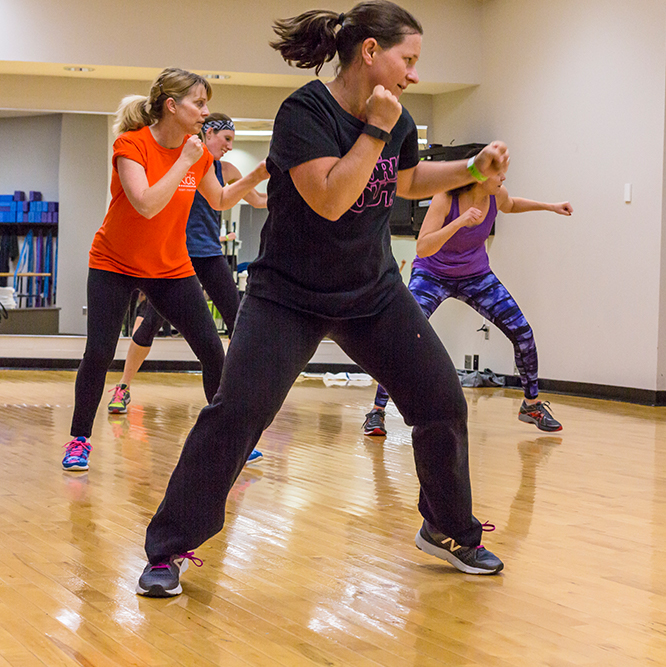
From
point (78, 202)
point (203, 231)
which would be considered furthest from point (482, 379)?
point (78, 202)

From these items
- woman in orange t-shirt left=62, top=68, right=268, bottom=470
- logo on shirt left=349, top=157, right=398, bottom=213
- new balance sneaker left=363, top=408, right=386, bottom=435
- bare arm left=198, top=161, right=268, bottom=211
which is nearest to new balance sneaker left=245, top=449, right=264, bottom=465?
woman in orange t-shirt left=62, top=68, right=268, bottom=470

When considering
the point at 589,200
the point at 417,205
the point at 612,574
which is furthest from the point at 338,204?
the point at 417,205

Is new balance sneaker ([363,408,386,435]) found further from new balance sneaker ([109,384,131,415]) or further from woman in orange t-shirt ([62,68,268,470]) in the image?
new balance sneaker ([109,384,131,415])

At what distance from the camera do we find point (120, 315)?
11.1 ft

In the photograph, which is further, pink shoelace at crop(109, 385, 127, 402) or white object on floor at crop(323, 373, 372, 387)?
white object on floor at crop(323, 373, 372, 387)

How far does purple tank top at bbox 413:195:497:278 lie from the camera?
4.40 m

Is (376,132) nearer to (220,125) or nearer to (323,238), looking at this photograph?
(323,238)

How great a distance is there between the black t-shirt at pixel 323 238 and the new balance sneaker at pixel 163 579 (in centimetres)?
62

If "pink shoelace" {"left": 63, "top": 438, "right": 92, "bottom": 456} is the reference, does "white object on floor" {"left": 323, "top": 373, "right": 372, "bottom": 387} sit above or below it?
above

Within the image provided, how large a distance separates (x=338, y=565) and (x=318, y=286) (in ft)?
2.41

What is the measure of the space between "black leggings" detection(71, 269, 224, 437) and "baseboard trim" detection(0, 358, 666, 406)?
200 centimetres

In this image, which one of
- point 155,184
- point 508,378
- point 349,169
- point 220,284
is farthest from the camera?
point 508,378

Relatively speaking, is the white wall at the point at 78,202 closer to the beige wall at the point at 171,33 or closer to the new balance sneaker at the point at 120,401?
the beige wall at the point at 171,33

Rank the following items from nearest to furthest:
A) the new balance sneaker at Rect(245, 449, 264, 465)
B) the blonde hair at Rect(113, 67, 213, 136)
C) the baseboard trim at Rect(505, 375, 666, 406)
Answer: the blonde hair at Rect(113, 67, 213, 136) < the new balance sneaker at Rect(245, 449, 264, 465) < the baseboard trim at Rect(505, 375, 666, 406)
